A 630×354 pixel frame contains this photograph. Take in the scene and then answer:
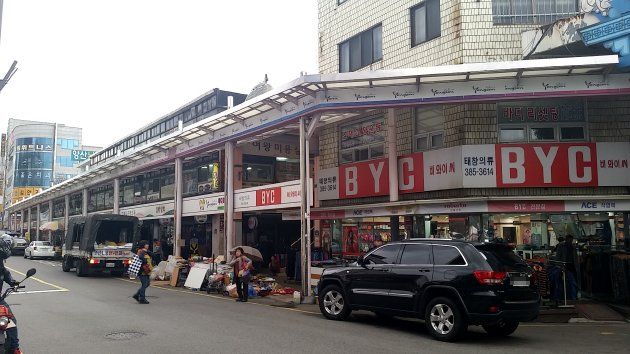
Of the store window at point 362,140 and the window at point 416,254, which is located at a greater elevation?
the store window at point 362,140

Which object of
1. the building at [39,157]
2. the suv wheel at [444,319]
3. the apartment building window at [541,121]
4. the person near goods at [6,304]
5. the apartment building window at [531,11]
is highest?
the building at [39,157]

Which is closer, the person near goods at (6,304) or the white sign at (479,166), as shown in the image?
the person near goods at (6,304)

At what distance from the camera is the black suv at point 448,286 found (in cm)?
863

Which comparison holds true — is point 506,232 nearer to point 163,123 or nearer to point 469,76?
point 469,76

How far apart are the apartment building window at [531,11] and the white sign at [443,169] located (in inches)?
157

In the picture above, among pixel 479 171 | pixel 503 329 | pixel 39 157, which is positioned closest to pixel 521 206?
pixel 479 171

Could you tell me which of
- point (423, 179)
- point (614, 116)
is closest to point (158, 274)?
point (423, 179)

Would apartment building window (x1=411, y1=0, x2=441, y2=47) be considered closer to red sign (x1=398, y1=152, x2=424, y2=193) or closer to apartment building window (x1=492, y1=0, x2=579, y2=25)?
apartment building window (x1=492, y1=0, x2=579, y2=25)

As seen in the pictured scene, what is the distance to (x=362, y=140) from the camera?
60.3 feet

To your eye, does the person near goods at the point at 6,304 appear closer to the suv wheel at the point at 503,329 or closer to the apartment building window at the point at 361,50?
the suv wheel at the point at 503,329

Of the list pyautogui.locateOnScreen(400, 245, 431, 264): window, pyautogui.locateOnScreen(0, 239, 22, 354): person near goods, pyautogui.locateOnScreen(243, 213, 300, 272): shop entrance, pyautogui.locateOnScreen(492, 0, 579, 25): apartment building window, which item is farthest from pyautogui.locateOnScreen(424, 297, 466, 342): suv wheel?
pyautogui.locateOnScreen(243, 213, 300, 272): shop entrance

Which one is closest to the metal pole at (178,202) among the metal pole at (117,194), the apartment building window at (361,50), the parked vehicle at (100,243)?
the parked vehicle at (100,243)

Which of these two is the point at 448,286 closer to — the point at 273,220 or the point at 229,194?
the point at 229,194

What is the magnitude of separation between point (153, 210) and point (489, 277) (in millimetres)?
24026
